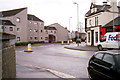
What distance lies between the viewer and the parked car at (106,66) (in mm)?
4963

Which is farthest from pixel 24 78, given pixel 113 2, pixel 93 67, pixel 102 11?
pixel 113 2

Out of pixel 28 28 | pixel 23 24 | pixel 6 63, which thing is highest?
pixel 23 24

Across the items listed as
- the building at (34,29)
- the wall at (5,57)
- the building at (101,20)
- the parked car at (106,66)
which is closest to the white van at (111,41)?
the building at (101,20)

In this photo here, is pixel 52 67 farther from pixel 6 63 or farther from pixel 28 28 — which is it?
pixel 28 28

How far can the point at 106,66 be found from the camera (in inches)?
216

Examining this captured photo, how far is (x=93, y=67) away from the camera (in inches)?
254

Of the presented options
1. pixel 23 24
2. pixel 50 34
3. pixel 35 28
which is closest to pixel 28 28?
pixel 35 28

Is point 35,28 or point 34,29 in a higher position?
point 35,28

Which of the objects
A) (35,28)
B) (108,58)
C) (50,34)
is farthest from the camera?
(50,34)

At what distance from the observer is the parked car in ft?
16.3

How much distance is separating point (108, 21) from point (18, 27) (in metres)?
30.1

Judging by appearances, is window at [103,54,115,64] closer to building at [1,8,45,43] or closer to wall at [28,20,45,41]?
building at [1,8,45,43]

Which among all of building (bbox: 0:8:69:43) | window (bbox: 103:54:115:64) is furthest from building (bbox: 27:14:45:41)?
window (bbox: 103:54:115:64)

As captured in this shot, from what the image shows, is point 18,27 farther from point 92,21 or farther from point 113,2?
point 113,2
